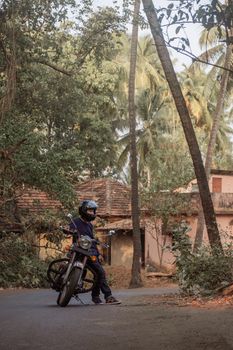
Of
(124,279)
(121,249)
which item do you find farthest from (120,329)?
(121,249)

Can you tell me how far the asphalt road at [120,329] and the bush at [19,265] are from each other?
8.63 meters

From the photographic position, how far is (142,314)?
23.8 feet

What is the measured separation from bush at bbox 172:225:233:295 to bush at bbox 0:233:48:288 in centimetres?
737

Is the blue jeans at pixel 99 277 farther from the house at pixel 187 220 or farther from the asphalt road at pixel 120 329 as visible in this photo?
the house at pixel 187 220

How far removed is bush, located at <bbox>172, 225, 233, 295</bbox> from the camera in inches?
366

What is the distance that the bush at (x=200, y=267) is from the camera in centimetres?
930

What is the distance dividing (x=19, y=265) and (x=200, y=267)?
31.1ft

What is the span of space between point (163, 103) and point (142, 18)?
2635 centimetres

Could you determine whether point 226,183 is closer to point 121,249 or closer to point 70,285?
point 121,249

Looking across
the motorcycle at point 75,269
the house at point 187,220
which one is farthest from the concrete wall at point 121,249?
the motorcycle at point 75,269

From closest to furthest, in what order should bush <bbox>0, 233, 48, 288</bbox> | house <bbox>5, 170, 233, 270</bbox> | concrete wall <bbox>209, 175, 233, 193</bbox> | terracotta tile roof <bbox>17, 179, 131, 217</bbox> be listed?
bush <bbox>0, 233, 48, 288</bbox>, house <bbox>5, 170, 233, 270</bbox>, terracotta tile roof <bbox>17, 179, 131, 217</bbox>, concrete wall <bbox>209, 175, 233, 193</bbox>

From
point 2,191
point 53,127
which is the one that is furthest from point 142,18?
point 53,127

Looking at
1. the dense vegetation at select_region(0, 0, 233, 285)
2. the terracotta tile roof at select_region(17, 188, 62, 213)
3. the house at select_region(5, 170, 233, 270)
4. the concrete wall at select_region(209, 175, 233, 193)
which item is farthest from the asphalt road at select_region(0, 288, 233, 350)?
the concrete wall at select_region(209, 175, 233, 193)

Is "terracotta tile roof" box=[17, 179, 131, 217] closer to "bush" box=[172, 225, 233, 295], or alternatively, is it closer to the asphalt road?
"bush" box=[172, 225, 233, 295]
